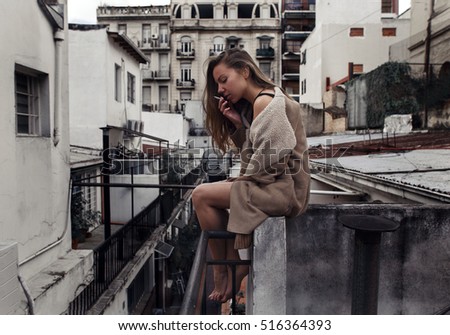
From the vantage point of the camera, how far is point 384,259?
7.04ft

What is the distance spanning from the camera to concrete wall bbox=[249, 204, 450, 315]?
6.98 feet

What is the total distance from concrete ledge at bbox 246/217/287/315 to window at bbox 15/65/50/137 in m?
3.44

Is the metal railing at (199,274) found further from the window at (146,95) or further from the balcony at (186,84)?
the window at (146,95)

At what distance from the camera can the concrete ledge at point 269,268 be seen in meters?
1.78

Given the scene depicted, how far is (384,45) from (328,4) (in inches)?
145

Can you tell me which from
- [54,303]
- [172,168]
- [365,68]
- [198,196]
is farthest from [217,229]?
[365,68]

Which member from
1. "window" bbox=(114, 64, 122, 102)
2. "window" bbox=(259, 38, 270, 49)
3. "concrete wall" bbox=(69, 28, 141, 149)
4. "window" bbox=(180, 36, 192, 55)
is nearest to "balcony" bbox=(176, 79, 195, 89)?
"window" bbox=(180, 36, 192, 55)

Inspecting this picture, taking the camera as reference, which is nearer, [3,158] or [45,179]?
[3,158]

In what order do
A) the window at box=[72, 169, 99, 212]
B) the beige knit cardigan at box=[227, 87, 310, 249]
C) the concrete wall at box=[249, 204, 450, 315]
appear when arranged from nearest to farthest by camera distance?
the beige knit cardigan at box=[227, 87, 310, 249]
the concrete wall at box=[249, 204, 450, 315]
the window at box=[72, 169, 99, 212]

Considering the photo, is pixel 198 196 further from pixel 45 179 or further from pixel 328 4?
pixel 328 4

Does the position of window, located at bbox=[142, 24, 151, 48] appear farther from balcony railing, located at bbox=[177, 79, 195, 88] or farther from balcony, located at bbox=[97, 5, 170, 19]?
balcony railing, located at bbox=[177, 79, 195, 88]

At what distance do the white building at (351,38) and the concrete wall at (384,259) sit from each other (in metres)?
19.2

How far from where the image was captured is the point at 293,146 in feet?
5.03
